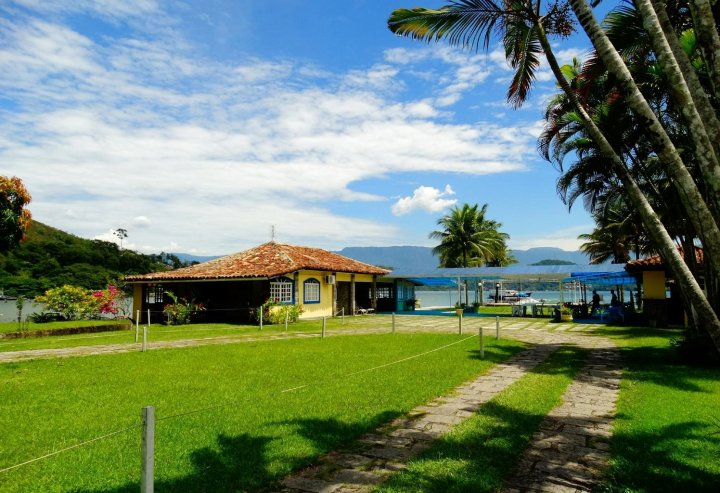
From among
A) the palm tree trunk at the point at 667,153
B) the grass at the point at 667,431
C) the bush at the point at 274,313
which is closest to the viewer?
the palm tree trunk at the point at 667,153

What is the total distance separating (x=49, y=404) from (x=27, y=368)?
398cm

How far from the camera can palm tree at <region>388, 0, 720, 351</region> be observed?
3.41 m

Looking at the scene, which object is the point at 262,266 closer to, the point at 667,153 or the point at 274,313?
the point at 274,313

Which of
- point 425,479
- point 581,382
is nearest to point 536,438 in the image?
point 425,479

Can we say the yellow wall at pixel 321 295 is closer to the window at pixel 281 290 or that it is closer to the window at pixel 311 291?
the window at pixel 311 291

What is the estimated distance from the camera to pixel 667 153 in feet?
11.5

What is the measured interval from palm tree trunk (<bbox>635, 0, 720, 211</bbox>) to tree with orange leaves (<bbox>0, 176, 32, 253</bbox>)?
2969 centimetres

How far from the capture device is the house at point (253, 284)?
2328 cm

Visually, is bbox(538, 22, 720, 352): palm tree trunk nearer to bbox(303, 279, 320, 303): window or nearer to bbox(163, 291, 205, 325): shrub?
bbox(163, 291, 205, 325): shrub

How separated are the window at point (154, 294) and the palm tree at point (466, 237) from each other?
25.2m

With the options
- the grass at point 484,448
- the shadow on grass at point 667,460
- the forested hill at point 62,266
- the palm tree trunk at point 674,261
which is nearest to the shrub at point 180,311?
the forested hill at point 62,266

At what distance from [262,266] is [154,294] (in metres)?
6.54

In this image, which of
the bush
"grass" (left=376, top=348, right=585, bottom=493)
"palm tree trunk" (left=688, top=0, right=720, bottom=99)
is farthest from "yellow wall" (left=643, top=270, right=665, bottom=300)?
"palm tree trunk" (left=688, top=0, right=720, bottom=99)

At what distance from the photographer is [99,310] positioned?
24.2 m
